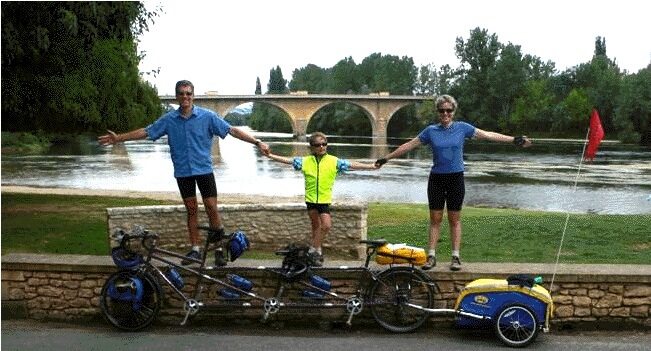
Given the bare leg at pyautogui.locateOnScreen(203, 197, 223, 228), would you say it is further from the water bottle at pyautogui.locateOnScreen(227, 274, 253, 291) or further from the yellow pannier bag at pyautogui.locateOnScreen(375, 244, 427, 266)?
the yellow pannier bag at pyautogui.locateOnScreen(375, 244, 427, 266)

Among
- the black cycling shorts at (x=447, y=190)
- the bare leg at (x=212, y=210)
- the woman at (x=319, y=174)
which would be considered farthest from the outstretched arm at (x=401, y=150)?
the bare leg at (x=212, y=210)

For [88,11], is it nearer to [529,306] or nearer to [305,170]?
[305,170]

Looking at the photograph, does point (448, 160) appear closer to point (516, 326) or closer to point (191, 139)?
point (516, 326)

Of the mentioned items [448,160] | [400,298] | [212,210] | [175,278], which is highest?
[448,160]

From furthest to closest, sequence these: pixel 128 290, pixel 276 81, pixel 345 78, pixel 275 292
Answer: pixel 276 81
pixel 345 78
pixel 275 292
pixel 128 290

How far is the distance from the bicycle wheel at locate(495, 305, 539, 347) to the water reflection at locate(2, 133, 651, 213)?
1717 centimetres

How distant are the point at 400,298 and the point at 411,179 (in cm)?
2766

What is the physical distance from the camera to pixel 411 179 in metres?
33.4

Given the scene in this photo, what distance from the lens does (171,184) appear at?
2972 cm

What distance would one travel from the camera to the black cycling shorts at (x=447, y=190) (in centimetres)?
625

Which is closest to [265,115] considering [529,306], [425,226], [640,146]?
[640,146]

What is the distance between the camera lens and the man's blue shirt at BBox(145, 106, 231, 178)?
245 inches

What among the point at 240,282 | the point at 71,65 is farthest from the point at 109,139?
the point at 71,65

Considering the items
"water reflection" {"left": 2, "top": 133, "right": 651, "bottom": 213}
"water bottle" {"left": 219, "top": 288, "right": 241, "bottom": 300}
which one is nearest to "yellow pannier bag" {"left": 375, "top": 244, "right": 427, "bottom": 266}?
"water bottle" {"left": 219, "top": 288, "right": 241, "bottom": 300}
